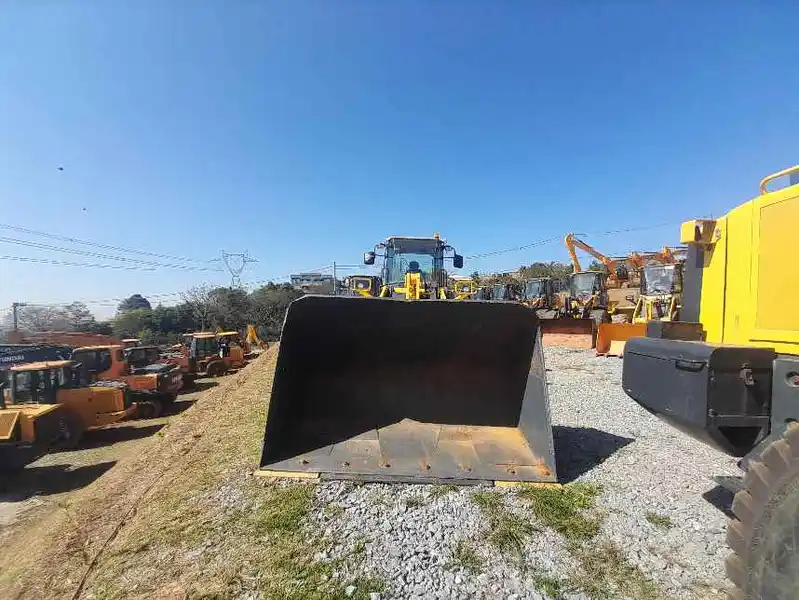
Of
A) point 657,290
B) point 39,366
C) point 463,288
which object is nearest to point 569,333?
point 657,290

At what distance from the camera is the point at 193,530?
293 cm

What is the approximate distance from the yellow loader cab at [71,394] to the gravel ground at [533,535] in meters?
9.98

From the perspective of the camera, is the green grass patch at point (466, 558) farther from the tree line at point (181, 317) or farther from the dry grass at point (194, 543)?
the tree line at point (181, 317)

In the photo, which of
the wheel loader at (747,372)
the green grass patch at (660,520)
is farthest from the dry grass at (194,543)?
the green grass patch at (660,520)

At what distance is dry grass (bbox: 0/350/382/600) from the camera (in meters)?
2.39

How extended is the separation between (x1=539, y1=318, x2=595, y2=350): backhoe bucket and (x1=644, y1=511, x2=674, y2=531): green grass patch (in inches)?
445

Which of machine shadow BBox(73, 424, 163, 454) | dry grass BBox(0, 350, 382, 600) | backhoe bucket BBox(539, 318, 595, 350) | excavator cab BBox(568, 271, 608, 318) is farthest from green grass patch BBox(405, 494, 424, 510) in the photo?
excavator cab BBox(568, 271, 608, 318)

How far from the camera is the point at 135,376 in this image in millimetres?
12797

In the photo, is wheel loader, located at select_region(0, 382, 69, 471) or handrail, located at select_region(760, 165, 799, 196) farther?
wheel loader, located at select_region(0, 382, 69, 471)

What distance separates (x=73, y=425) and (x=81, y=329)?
2677cm

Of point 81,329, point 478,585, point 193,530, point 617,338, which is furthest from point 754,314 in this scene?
point 81,329

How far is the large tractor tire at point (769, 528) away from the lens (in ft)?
5.49

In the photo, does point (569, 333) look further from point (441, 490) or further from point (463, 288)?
point (441, 490)

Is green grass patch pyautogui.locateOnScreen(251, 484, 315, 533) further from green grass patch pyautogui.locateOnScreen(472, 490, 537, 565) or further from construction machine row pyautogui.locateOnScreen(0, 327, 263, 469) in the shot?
construction machine row pyautogui.locateOnScreen(0, 327, 263, 469)
